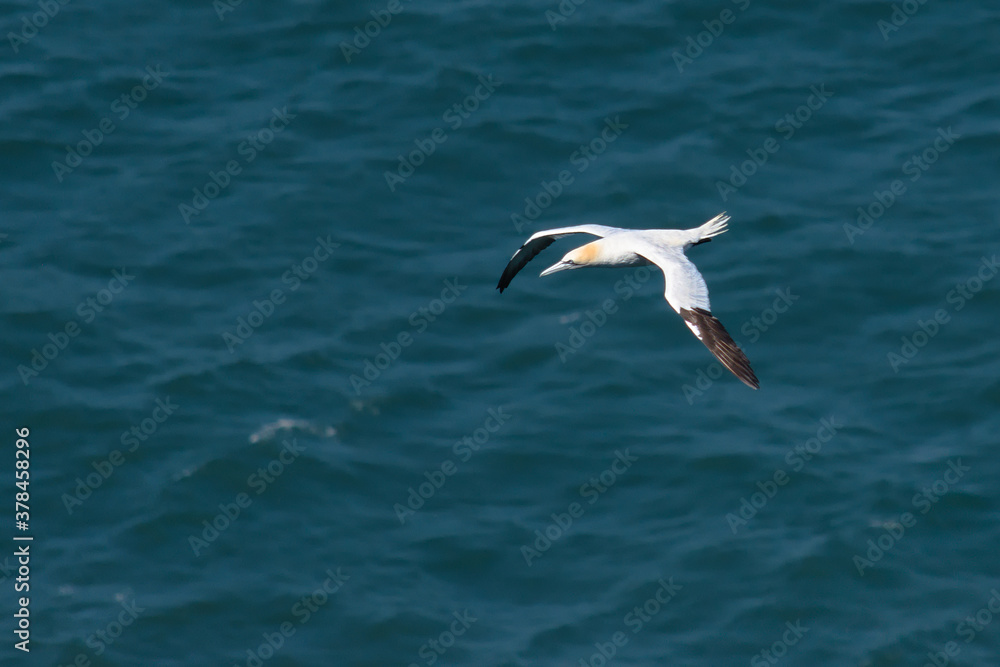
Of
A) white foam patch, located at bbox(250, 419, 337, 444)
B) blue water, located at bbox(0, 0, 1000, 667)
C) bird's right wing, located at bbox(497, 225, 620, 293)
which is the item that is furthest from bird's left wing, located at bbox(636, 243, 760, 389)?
white foam patch, located at bbox(250, 419, 337, 444)

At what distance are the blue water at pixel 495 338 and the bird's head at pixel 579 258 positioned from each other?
11.1 m

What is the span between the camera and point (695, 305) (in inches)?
1202

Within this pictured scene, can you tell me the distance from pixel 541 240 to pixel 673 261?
14.2 ft

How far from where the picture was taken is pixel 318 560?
44.1 m

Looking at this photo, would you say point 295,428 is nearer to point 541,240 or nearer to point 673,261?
point 541,240

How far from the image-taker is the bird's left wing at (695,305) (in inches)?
1155

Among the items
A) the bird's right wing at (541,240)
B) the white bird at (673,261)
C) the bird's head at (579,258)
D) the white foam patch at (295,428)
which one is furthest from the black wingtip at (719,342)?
the white foam patch at (295,428)

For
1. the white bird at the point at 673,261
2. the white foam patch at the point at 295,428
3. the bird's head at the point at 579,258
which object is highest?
the white bird at the point at 673,261

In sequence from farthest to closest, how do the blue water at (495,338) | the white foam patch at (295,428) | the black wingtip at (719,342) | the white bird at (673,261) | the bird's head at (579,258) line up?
the white foam patch at (295,428) < the blue water at (495,338) < the bird's head at (579,258) < the white bird at (673,261) < the black wingtip at (719,342)

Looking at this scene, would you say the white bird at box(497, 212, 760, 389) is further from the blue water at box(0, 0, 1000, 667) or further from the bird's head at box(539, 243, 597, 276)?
the blue water at box(0, 0, 1000, 667)

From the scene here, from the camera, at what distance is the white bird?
29.6 metres

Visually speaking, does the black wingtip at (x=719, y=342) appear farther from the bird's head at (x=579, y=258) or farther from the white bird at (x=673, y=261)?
the bird's head at (x=579, y=258)

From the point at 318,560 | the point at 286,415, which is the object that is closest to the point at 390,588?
the point at 318,560

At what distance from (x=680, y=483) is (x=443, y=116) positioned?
13.9 metres
